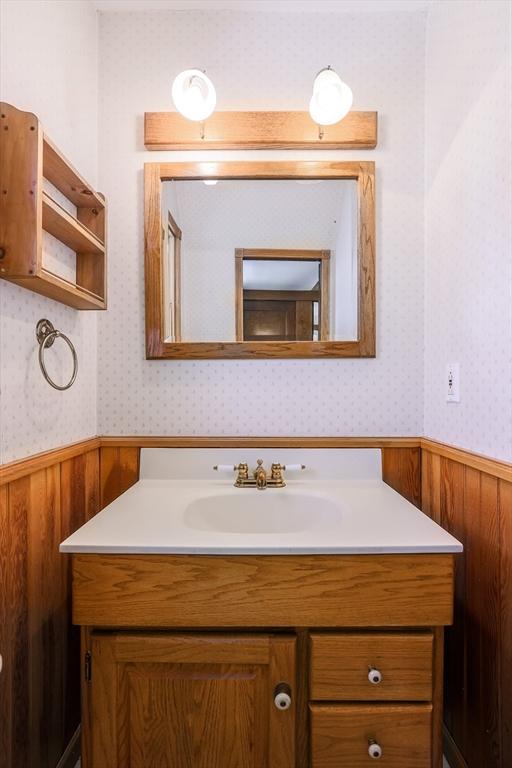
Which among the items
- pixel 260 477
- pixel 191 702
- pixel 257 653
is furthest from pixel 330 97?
pixel 191 702

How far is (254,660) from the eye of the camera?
825 millimetres

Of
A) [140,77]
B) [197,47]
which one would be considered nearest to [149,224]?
[140,77]

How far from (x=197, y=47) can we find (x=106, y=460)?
140cm

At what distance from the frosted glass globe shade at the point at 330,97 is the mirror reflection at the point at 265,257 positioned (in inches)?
7.3

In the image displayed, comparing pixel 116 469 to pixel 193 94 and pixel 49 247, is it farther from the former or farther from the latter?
pixel 193 94

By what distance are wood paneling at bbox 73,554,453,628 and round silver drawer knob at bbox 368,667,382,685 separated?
0.09 metres

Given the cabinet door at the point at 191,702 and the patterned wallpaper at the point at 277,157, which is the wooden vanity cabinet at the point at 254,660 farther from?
the patterned wallpaper at the point at 277,157

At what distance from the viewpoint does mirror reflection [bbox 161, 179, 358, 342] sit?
1.33 meters

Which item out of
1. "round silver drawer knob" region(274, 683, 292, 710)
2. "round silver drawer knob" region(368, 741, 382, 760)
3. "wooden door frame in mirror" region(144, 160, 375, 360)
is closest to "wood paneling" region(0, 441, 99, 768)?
"wooden door frame in mirror" region(144, 160, 375, 360)

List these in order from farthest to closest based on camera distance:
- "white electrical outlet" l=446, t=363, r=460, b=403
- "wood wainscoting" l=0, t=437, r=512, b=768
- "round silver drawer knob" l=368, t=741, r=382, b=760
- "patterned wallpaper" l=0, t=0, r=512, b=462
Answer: "patterned wallpaper" l=0, t=0, r=512, b=462
"white electrical outlet" l=446, t=363, r=460, b=403
"wood wainscoting" l=0, t=437, r=512, b=768
"round silver drawer knob" l=368, t=741, r=382, b=760

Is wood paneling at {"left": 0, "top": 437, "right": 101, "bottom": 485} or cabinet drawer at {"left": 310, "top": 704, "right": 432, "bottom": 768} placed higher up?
wood paneling at {"left": 0, "top": 437, "right": 101, "bottom": 485}

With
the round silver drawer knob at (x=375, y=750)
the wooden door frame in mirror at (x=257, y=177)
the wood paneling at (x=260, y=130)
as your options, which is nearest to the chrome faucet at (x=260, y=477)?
the wooden door frame in mirror at (x=257, y=177)

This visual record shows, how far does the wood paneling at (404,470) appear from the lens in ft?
4.41

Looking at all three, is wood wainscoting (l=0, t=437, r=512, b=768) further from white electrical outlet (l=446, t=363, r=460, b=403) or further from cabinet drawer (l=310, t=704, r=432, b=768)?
cabinet drawer (l=310, t=704, r=432, b=768)
